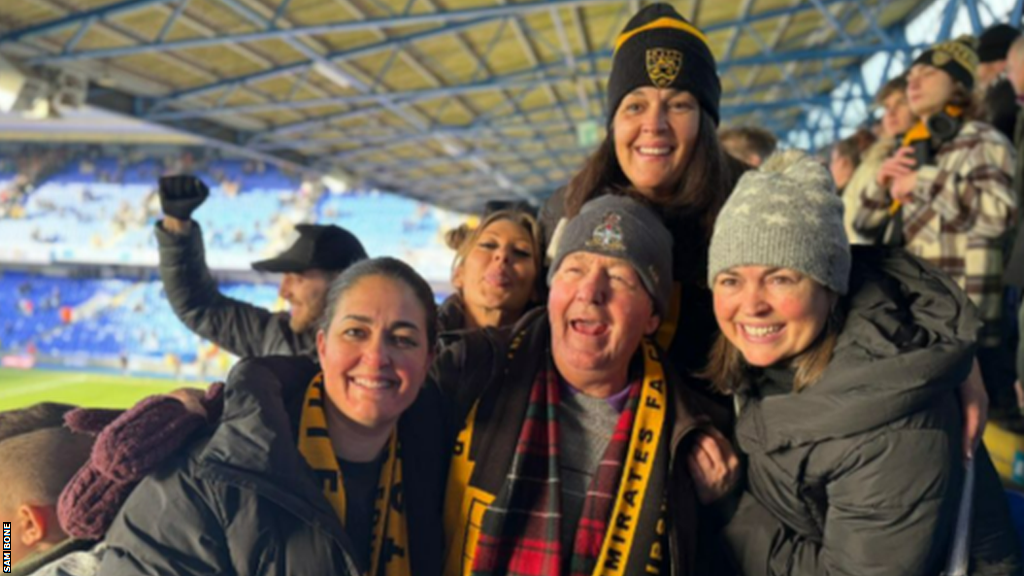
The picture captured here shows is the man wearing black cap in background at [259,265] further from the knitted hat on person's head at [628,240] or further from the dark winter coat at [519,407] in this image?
the knitted hat on person's head at [628,240]

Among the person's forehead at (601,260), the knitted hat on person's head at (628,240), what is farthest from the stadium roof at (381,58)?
the person's forehead at (601,260)

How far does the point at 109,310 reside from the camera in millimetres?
21234

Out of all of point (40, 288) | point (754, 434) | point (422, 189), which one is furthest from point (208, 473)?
point (40, 288)

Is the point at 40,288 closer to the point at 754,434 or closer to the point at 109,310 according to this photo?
the point at 109,310

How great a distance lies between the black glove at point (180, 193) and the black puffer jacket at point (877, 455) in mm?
2023

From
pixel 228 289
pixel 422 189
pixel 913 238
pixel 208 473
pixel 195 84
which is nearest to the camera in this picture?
pixel 208 473

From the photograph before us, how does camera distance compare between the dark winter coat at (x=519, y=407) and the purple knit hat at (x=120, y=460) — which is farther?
the dark winter coat at (x=519, y=407)

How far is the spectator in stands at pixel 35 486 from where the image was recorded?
142 centimetres

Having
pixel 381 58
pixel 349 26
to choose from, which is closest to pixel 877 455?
pixel 349 26

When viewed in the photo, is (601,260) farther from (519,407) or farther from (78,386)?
A: (78,386)

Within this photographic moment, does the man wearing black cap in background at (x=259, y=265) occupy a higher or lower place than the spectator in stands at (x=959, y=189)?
lower

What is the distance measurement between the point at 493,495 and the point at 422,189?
65.1ft

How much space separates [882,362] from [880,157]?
7.76 feet

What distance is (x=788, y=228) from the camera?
1.40 metres
